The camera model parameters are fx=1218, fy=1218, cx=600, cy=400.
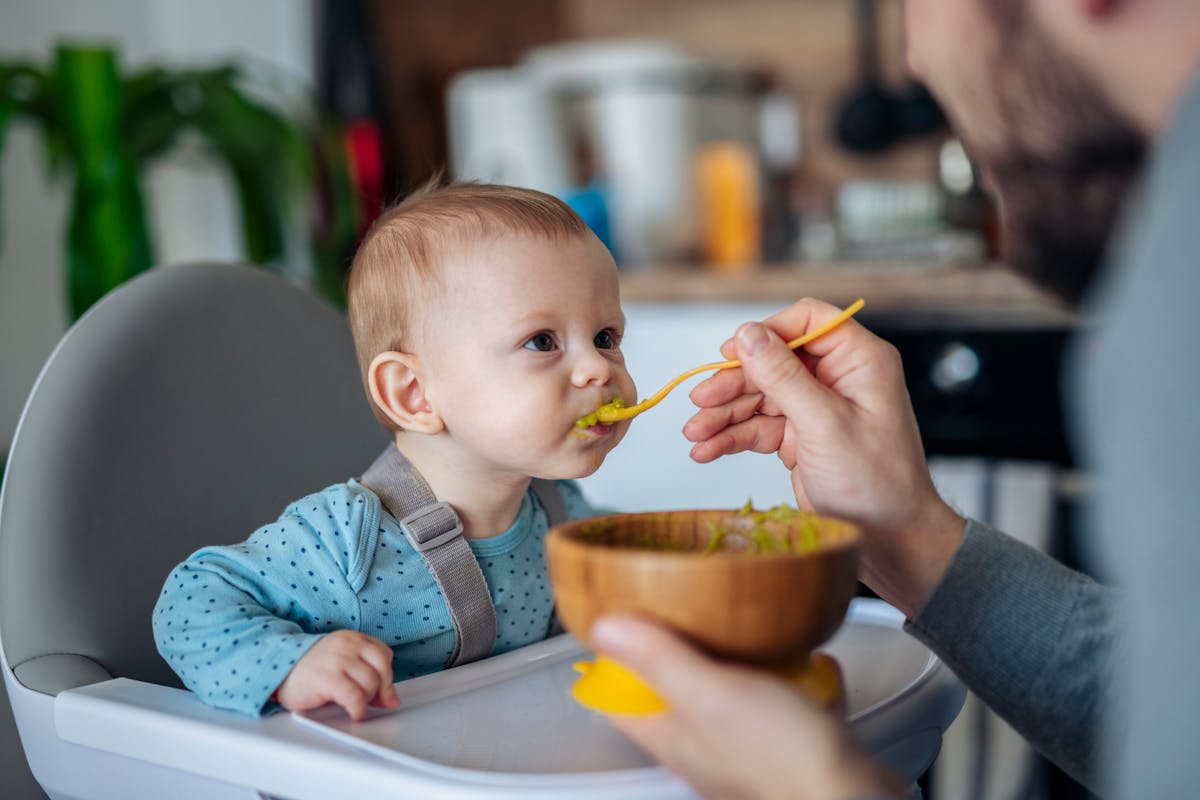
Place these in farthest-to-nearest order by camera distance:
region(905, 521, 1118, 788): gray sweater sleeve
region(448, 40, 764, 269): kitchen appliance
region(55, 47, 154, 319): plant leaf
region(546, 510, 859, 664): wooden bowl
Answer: region(448, 40, 764, 269): kitchen appliance
region(55, 47, 154, 319): plant leaf
region(905, 521, 1118, 788): gray sweater sleeve
region(546, 510, 859, 664): wooden bowl

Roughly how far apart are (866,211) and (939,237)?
0.78ft

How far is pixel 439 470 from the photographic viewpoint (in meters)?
0.86

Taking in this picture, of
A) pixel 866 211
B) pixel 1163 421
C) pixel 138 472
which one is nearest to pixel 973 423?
pixel 866 211

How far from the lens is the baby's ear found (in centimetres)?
85

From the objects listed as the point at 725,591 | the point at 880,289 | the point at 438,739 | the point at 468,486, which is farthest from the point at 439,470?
the point at 880,289

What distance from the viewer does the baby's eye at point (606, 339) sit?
2.80 feet

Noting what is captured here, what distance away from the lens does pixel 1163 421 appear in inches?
17.3

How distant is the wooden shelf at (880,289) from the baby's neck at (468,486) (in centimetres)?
114

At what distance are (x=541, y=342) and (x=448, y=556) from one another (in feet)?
0.52

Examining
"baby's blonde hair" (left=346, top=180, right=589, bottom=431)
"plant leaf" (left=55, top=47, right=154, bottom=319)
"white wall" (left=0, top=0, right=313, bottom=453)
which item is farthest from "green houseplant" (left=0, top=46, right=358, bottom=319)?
"baby's blonde hair" (left=346, top=180, right=589, bottom=431)

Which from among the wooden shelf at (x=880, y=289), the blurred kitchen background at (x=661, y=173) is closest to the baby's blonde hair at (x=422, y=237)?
the blurred kitchen background at (x=661, y=173)

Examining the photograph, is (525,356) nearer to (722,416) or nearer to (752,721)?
(722,416)

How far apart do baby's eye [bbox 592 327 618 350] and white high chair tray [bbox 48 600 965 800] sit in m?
0.22

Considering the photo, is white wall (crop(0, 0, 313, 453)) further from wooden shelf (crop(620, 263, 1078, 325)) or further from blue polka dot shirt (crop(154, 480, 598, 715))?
blue polka dot shirt (crop(154, 480, 598, 715))
